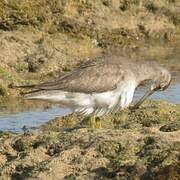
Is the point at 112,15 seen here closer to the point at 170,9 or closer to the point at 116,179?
the point at 170,9

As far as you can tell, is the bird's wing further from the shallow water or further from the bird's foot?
the shallow water

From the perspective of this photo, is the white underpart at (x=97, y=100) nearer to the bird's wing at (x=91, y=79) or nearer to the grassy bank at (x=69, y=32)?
the bird's wing at (x=91, y=79)

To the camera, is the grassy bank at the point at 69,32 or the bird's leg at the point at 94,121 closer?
the bird's leg at the point at 94,121

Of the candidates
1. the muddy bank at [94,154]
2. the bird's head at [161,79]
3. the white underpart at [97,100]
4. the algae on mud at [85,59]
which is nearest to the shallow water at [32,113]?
the algae on mud at [85,59]

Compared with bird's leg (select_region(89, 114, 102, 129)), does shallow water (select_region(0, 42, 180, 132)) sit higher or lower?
lower

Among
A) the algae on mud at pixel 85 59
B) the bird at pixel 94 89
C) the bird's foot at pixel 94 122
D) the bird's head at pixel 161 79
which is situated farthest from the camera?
the bird's head at pixel 161 79

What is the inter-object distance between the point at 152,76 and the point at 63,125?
76.3 inches

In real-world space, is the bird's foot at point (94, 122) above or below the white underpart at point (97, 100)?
below

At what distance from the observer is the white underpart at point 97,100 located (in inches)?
509

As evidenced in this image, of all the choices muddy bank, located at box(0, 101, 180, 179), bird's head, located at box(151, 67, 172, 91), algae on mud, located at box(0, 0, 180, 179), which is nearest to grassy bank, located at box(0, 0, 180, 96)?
algae on mud, located at box(0, 0, 180, 179)

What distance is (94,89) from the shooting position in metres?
13.1

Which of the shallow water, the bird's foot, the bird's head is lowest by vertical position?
the shallow water

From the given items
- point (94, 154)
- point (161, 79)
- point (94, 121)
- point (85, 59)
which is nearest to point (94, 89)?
point (94, 121)

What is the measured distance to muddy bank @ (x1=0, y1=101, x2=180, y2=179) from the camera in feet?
29.1
